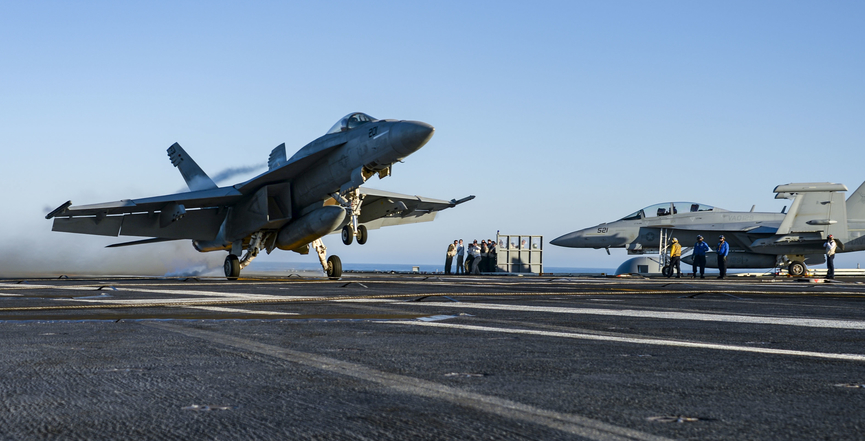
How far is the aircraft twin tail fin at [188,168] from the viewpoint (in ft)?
83.1

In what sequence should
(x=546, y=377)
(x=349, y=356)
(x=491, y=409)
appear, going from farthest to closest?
1. (x=349, y=356)
2. (x=546, y=377)
3. (x=491, y=409)

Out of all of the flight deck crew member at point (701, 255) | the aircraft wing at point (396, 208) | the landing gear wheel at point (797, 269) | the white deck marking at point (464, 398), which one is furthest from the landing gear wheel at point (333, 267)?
the landing gear wheel at point (797, 269)

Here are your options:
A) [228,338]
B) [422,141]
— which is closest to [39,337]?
[228,338]

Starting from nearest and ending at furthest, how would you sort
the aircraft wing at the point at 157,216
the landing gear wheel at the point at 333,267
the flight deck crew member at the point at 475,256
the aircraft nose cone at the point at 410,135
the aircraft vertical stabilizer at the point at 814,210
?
the aircraft nose cone at the point at 410,135
the aircraft wing at the point at 157,216
the landing gear wheel at the point at 333,267
the aircraft vertical stabilizer at the point at 814,210
the flight deck crew member at the point at 475,256

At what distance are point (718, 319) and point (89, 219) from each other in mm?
18830

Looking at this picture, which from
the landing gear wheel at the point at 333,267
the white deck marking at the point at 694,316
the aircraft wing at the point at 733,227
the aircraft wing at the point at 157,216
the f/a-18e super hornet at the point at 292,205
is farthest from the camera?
the aircraft wing at the point at 733,227

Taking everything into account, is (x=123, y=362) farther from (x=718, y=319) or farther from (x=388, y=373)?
(x=718, y=319)

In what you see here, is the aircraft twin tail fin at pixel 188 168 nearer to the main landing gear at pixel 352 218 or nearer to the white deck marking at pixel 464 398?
the main landing gear at pixel 352 218

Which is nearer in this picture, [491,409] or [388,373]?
[491,409]

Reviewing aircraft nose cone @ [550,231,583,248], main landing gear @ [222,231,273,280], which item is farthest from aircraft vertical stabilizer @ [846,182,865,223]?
main landing gear @ [222,231,273,280]

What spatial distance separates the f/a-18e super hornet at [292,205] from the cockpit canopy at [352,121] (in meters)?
0.03

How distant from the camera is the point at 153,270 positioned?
139ft

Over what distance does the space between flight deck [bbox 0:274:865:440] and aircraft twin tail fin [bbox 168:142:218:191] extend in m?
20.3

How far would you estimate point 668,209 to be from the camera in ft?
98.1
